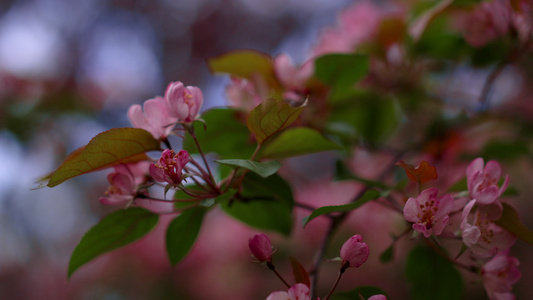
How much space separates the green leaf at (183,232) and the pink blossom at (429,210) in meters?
0.24

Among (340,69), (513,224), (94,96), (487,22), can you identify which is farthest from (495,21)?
(94,96)

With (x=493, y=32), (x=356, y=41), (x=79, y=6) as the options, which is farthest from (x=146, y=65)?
(x=493, y=32)

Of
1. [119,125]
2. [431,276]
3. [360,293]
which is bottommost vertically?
[119,125]

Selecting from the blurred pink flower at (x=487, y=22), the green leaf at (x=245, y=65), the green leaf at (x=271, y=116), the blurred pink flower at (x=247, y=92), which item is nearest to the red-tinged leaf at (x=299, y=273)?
the green leaf at (x=271, y=116)

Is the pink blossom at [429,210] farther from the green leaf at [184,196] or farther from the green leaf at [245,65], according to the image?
the green leaf at [245,65]

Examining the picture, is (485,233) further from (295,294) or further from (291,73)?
(291,73)

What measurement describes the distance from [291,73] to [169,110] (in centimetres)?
26

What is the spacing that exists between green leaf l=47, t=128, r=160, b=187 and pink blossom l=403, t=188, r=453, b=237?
0.27 m

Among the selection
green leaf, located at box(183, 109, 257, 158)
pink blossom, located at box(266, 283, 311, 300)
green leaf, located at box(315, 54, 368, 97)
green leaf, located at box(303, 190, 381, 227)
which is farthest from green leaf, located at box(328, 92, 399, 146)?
pink blossom, located at box(266, 283, 311, 300)

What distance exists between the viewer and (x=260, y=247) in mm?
422

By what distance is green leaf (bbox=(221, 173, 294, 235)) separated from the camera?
0.53m

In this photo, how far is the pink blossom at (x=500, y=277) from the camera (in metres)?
0.48

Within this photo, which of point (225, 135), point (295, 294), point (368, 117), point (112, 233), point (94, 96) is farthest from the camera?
point (94, 96)

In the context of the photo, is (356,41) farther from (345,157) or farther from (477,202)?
(477,202)
